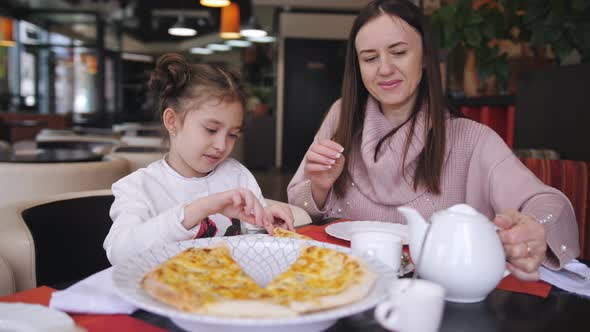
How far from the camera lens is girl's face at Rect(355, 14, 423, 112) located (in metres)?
1.71

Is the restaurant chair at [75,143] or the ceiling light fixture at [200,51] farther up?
the ceiling light fixture at [200,51]

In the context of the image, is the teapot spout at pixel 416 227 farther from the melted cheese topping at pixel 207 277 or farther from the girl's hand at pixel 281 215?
the girl's hand at pixel 281 215

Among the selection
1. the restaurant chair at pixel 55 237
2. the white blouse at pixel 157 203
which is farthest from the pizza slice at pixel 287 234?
the restaurant chair at pixel 55 237

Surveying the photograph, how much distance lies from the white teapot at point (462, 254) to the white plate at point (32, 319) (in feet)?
1.74

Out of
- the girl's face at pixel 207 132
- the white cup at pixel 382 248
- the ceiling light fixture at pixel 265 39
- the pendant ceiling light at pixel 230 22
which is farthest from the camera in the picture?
the ceiling light fixture at pixel 265 39

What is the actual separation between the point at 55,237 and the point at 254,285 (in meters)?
0.90

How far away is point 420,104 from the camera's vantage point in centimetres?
187

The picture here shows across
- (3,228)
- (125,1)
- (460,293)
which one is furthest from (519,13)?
(125,1)

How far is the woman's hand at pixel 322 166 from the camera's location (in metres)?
1.42

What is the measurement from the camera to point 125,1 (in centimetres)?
1134

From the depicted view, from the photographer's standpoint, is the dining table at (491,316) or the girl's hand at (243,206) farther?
the girl's hand at (243,206)

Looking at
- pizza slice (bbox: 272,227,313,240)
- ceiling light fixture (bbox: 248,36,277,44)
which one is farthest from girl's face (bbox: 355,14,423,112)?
ceiling light fixture (bbox: 248,36,277,44)

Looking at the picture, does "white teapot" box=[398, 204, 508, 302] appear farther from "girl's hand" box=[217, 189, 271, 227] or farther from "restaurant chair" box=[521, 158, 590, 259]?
"restaurant chair" box=[521, 158, 590, 259]

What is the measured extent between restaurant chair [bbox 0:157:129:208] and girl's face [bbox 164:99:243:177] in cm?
132
